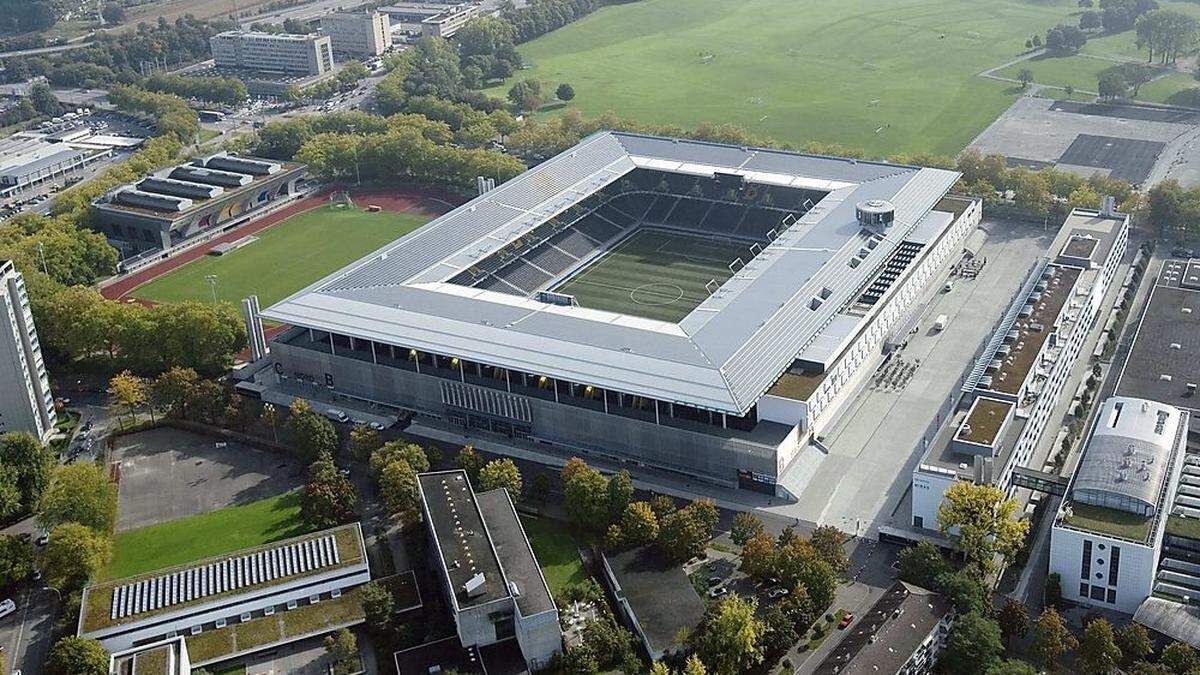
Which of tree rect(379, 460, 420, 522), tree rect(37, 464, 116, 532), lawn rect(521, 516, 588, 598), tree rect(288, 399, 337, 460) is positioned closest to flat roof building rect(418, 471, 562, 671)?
tree rect(379, 460, 420, 522)

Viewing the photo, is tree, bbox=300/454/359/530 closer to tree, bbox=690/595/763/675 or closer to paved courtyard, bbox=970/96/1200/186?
tree, bbox=690/595/763/675

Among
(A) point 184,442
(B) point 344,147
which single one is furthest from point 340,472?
(B) point 344,147

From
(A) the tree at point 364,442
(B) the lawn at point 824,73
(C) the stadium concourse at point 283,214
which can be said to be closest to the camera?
(A) the tree at point 364,442

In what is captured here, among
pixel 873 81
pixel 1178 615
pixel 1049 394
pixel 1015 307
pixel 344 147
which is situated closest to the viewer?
pixel 1178 615

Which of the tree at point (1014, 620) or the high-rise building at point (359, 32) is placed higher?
the high-rise building at point (359, 32)

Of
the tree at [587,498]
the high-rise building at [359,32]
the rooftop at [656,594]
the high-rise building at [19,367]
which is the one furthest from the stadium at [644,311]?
the high-rise building at [359,32]

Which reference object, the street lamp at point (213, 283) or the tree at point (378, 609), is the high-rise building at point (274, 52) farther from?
the tree at point (378, 609)

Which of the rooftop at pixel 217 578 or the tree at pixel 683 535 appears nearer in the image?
the rooftop at pixel 217 578

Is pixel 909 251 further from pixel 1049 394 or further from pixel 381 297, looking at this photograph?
pixel 381 297

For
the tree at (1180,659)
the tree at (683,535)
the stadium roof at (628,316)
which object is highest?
the stadium roof at (628,316)
